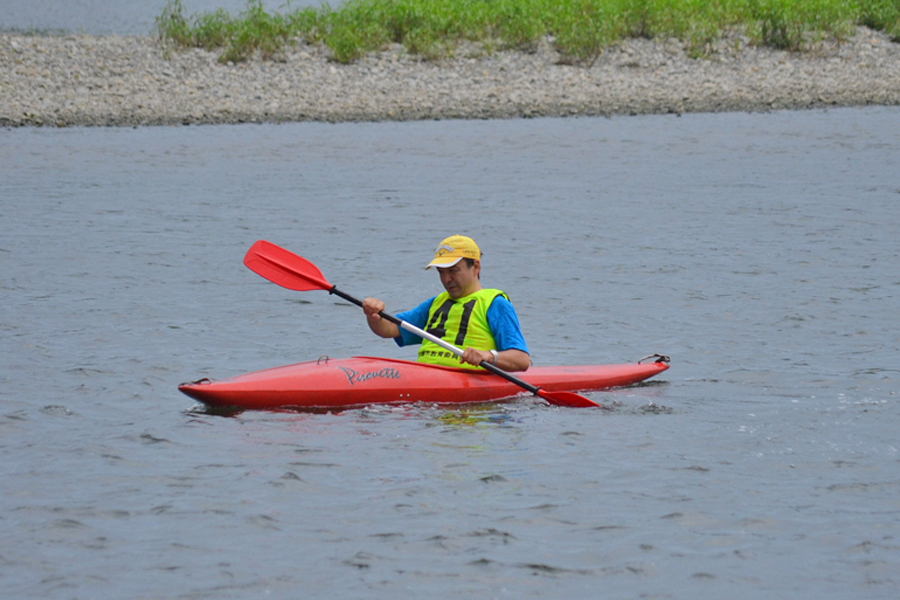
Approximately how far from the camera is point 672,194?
49.0 feet

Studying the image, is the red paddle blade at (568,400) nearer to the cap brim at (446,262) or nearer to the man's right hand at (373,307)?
the cap brim at (446,262)

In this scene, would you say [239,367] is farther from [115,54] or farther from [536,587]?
[115,54]

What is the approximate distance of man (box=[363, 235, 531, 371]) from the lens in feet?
18.8

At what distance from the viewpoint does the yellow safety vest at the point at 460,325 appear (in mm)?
5918

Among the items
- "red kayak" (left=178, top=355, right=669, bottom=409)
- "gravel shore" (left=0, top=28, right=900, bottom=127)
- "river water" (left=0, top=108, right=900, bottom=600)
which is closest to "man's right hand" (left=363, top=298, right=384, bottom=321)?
"red kayak" (left=178, top=355, right=669, bottom=409)

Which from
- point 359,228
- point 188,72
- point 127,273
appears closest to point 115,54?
point 188,72

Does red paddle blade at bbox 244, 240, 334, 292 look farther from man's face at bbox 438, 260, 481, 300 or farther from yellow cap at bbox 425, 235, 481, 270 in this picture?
yellow cap at bbox 425, 235, 481, 270

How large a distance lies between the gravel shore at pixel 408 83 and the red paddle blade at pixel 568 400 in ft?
58.1

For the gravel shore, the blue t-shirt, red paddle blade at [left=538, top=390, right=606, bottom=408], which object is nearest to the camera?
the blue t-shirt

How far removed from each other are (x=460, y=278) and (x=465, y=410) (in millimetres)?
714

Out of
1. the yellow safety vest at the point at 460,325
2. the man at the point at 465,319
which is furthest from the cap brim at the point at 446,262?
the yellow safety vest at the point at 460,325

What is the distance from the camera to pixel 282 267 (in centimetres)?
669

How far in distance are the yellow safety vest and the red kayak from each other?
0.37 feet

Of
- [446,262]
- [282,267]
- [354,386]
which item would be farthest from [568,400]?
[282,267]
